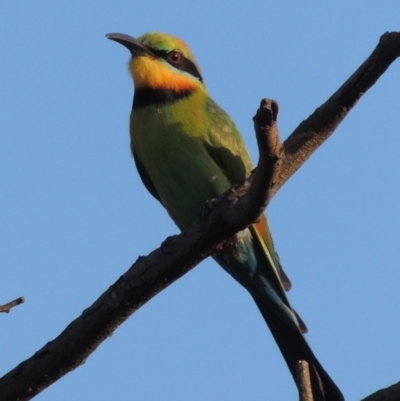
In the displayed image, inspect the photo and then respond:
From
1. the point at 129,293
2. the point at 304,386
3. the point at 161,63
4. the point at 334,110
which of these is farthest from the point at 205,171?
the point at 304,386

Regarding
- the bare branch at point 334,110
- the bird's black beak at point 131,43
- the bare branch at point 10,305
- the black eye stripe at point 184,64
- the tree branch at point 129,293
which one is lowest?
the tree branch at point 129,293

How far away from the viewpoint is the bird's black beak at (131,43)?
478 cm

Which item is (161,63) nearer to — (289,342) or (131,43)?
(131,43)

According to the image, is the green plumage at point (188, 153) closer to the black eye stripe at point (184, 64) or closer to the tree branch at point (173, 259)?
the black eye stripe at point (184, 64)

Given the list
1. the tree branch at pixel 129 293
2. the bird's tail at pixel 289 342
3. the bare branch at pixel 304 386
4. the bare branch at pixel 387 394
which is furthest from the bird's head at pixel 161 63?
the bare branch at pixel 387 394

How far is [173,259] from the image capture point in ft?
9.95

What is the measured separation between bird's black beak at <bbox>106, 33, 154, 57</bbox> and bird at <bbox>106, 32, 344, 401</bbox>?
290 mm

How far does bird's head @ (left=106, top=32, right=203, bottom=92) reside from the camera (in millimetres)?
4613

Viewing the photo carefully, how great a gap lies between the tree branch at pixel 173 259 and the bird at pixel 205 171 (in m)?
0.95

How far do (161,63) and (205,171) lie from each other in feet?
3.13

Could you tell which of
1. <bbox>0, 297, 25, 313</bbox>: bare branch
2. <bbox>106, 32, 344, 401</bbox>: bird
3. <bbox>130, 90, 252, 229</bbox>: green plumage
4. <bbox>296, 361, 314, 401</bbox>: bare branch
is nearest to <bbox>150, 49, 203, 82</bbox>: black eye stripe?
<bbox>106, 32, 344, 401</bbox>: bird

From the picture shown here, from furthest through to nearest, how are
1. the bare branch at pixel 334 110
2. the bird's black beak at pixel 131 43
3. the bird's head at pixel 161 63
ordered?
the bird's black beak at pixel 131 43 → the bird's head at pixel 161 63 → the bare branch at pixel 334 110

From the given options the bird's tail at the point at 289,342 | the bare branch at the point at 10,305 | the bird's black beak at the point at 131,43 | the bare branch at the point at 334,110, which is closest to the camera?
the bare branch at the point at 334,110

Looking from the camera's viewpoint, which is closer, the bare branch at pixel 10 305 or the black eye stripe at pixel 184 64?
the bare branch at pixel 10 305
